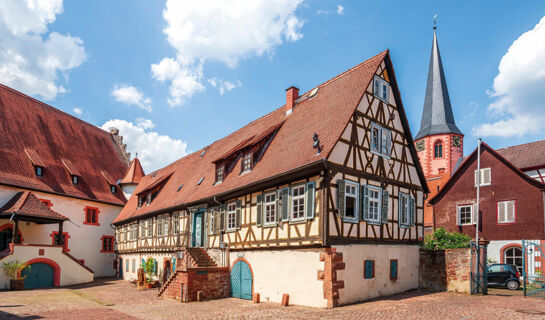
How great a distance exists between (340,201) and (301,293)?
362cm

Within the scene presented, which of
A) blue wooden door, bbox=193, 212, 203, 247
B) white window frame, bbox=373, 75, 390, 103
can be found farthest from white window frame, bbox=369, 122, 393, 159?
blue wooden door, bbox=193, 212, 203, 247

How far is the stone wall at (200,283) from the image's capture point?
17.3m

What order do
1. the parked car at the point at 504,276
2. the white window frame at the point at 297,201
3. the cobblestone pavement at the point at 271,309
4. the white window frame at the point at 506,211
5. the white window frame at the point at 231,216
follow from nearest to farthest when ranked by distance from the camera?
the cobblestone pavement at the point at 271,309 → the white window frame at the point at 297,201 → the white window frame at the point at 231,216 → the parked car at the point at 504,276 → the white window frame at the point at 506,211

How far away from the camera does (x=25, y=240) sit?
2817cm

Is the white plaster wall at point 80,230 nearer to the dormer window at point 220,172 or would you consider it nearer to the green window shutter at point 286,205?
the dormer window at point 220,172

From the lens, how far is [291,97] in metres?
21.5

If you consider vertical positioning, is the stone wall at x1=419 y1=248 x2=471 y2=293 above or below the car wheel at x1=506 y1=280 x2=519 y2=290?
above

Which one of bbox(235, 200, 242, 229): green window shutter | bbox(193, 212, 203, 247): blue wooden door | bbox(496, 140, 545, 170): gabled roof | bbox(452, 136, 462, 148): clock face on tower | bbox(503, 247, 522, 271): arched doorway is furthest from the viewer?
bbox(452, 136, 462, 148): clock face on tower

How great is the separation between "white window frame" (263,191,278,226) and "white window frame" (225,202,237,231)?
7.85 ft

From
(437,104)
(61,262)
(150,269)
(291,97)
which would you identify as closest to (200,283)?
(150,269)

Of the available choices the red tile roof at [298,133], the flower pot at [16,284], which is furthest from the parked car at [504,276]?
the flower pot at [16,284]

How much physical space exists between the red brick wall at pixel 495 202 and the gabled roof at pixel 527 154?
562cm

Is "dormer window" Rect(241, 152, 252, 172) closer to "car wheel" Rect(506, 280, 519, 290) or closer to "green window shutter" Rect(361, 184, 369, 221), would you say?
"green window shutter" Rect(361, 184, 369, 221)

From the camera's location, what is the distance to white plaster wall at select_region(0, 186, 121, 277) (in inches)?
1131
